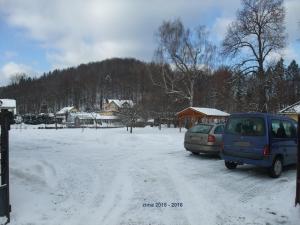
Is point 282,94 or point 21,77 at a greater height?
point 21,77

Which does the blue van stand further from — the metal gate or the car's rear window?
the metal gate

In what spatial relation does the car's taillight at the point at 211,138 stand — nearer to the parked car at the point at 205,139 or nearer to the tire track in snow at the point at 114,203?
the parked car at the point at 205,139

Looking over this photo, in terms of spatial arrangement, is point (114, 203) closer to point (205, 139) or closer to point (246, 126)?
point (246, 126)

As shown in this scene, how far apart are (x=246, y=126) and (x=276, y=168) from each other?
1.49 m

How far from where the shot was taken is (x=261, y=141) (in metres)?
11.4

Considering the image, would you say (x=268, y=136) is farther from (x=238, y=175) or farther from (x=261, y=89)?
(x=261, y=89)

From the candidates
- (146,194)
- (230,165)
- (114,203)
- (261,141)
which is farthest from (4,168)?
(230,165)

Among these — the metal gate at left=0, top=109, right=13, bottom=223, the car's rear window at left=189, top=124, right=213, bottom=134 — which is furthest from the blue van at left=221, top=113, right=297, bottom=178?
the metal gate at left=0, top=109, right=13, bottom=223

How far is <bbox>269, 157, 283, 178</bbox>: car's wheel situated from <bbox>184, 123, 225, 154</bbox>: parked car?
406 centimetres

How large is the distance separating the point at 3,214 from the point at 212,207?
3.98 m

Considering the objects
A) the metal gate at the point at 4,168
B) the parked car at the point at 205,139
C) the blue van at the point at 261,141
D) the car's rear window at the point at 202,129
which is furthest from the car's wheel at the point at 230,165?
the metal gate at the point at 4,168

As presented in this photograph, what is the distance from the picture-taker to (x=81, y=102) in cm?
14500

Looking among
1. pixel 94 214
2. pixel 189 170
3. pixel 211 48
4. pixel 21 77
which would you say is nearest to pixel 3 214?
pixel 94 214

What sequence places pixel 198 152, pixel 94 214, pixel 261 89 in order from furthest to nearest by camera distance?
pixel 261 89 → pixel 198 152 → pixel 94 214
